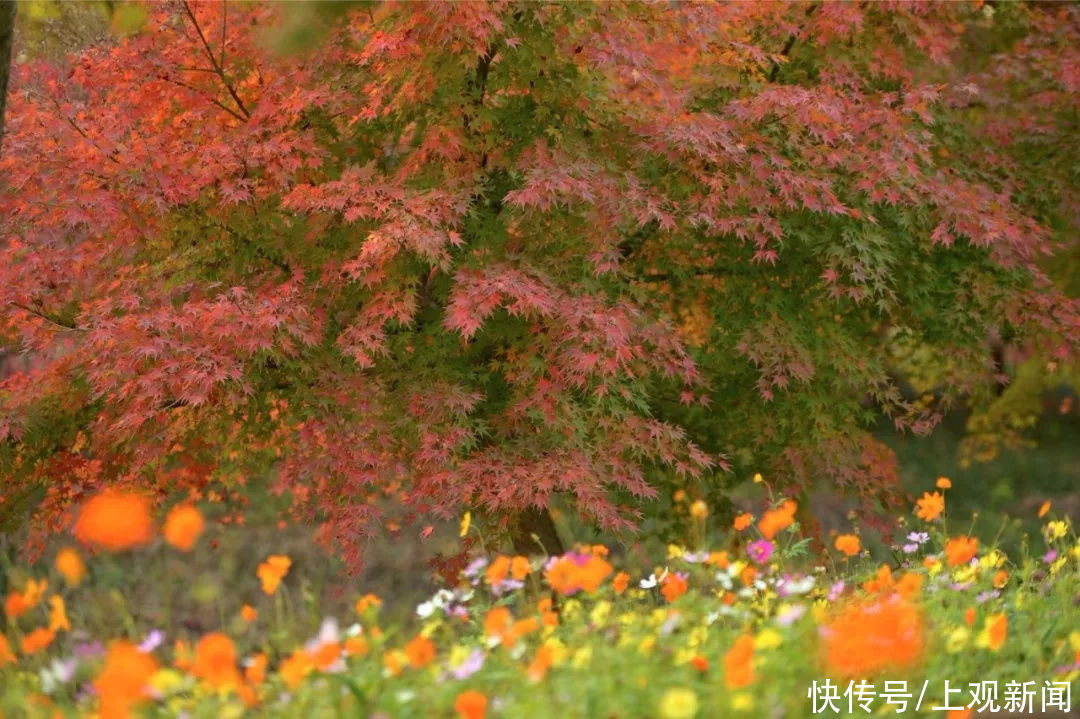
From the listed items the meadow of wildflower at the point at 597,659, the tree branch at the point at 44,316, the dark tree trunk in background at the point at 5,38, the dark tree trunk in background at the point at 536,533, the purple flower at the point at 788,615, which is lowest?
the dark tree trunk in background at the point at 536,533

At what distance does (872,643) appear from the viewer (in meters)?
2.89

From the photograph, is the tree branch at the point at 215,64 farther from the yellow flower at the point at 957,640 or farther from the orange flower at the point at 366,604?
the yellow flower at the point at 957,640

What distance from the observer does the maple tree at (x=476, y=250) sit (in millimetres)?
5527

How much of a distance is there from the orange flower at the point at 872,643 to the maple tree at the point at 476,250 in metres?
2.22

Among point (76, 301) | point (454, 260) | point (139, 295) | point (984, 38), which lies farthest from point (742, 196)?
point (984, 38)

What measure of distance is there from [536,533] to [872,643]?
4.30 metres

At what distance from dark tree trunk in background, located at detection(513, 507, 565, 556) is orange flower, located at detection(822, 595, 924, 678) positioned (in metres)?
3.81

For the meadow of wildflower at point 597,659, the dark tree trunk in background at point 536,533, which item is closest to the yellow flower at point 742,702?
the meadow of wildflower at point 597,659

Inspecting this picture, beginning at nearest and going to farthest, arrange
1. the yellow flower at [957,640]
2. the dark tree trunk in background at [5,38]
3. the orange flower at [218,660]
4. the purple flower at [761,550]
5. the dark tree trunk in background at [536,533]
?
1. the orange flower at [218,660]
2. the yellow flower at [957,640]
3. the purple flower at [761,550]
4. the dark tree trunk in background at [5,38]
5. the dark tree trunk in background at [536,533]

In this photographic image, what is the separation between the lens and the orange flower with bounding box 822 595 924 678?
289 cm

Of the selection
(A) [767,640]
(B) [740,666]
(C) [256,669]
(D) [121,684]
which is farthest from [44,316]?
(B) [740,666]

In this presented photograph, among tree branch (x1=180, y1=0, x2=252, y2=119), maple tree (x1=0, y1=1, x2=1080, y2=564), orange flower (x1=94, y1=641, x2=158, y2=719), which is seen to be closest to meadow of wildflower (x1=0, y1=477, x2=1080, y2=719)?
orange flower (x1=94, y1=641, x2=158, y2=719)

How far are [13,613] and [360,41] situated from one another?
4.06 m

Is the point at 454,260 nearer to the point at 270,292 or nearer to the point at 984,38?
the point at 270,292
